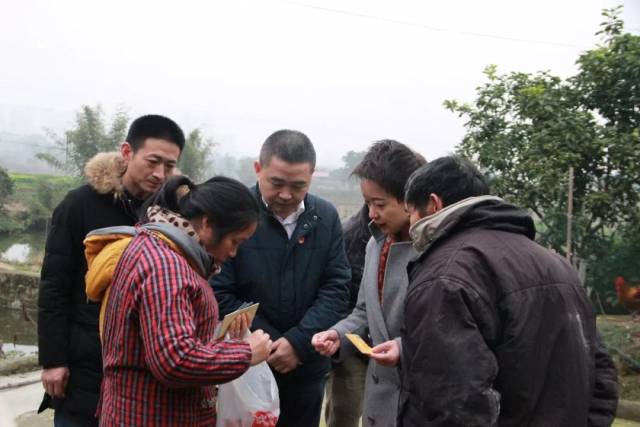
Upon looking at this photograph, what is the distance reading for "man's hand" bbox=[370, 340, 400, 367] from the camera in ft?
6.02

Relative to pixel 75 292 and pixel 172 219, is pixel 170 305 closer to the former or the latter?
pixel 172 219

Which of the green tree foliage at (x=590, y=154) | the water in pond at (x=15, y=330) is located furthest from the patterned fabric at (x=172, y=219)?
the water in pond at (x=15, y=330)

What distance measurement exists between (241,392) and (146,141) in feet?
3.15

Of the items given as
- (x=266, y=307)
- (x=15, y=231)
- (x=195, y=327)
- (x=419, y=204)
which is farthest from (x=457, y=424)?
(x=15, y=231)

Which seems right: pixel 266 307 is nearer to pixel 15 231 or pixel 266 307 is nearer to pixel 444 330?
pixel 444 330

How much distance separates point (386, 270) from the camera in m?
2.17

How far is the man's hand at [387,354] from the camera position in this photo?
6.02ft

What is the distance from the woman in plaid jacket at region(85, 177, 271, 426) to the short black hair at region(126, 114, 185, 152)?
23.3 inches

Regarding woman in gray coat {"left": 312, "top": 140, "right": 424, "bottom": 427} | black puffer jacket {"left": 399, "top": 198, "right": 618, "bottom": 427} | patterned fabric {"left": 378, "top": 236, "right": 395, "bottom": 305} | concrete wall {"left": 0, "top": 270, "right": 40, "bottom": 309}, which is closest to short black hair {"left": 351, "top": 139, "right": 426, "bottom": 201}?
woman in gray coat {"left": 312, "top": 140, "right": 424, "bottom": 427}

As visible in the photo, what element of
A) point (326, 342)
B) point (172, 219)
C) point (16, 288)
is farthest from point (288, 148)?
point (16, 288)

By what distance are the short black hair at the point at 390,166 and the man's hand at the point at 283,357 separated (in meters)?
0.67

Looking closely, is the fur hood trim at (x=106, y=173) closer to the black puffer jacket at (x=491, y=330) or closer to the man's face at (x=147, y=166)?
the man's face at (x=147, y=166)

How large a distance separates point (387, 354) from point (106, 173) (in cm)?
117

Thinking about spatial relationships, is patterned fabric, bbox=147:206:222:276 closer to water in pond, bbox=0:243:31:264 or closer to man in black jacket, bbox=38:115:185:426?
man in black jacket, bbox=38:115:185:426
